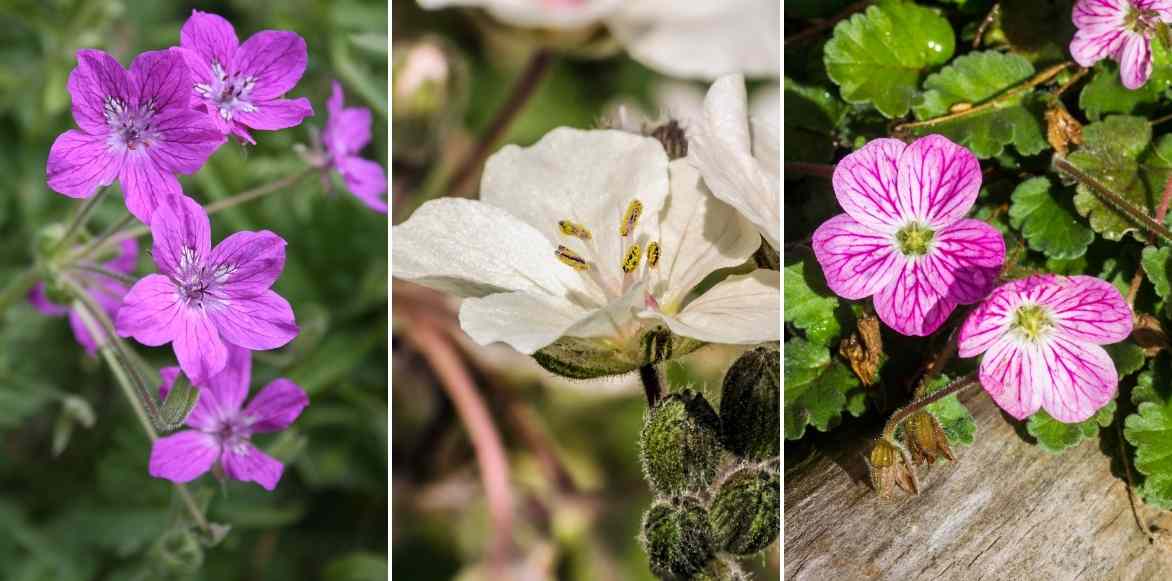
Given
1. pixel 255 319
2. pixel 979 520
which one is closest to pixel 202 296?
pixel 255 319

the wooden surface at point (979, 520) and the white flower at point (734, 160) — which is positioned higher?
the white flower at point (734, 160)

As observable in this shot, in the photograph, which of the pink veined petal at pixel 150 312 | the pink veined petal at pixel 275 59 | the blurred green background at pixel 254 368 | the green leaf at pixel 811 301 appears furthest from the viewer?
the blurred green background at pixel 254 368

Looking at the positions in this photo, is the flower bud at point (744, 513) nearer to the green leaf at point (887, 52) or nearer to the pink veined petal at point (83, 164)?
the green leaf at point (887, 52)

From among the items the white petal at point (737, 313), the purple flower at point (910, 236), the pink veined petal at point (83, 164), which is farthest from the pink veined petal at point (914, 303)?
the pink veined petal at point (83, 164)

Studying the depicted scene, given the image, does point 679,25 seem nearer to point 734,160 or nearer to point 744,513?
point 734,160

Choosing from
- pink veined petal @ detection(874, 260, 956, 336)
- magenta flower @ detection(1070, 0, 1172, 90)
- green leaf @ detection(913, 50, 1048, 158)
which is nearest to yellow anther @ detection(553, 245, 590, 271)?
pink veined petal @ detection(874, 260, 956, 336)

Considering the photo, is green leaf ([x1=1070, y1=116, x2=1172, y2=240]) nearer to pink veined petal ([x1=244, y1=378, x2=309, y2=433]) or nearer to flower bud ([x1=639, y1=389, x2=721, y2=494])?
flower bud ([x1=639, y1=389, x2=721, y2=494])

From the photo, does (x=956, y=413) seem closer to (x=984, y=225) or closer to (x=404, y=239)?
(x=984, y=225)
